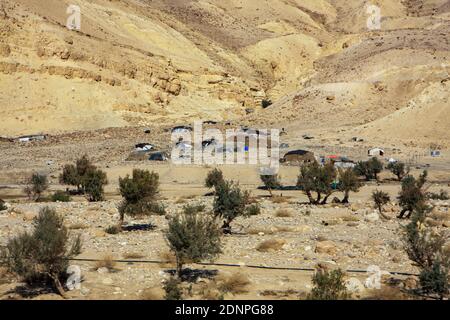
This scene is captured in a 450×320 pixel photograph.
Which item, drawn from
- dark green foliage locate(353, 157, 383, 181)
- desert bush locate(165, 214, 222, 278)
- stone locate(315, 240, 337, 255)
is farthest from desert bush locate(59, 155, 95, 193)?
desert bush locate(165, 214, 222, 278)

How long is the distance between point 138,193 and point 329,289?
962 cm

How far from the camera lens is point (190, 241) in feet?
39.4

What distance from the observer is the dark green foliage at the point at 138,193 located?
1859 cm

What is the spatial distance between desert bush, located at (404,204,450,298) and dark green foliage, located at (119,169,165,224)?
25.6 feet

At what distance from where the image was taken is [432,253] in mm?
12016

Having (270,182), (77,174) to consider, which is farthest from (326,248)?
(77,174)

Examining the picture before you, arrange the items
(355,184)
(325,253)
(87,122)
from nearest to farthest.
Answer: (325,253)
(355,184)
(87,122)

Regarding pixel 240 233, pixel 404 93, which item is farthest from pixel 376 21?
pixel 240 233

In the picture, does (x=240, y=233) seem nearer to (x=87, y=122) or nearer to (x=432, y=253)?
(x=432, y=253)

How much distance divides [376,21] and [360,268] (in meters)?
108

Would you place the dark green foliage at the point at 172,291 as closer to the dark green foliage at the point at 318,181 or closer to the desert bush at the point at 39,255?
the desert bush at the point at 39,255

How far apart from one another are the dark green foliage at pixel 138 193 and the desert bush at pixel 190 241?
6382 millimetres

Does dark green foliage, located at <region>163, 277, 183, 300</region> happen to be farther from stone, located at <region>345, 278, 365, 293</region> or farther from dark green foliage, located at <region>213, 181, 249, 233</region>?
dark green foliage, located at <region>213, 181, 249, 233</region>

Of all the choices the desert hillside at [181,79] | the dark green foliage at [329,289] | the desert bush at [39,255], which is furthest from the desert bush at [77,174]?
the desert hillside at [181,79]
